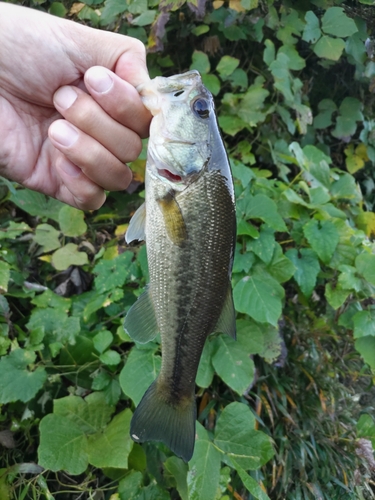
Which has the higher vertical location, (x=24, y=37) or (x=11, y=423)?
(x=24, y=37)

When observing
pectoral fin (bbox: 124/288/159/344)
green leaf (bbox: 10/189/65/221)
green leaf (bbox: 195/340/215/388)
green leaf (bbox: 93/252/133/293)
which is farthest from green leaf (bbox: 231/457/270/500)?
green leaf (bbox: 10/189/65/221)

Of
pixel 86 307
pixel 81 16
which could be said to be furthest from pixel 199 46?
pixel 86 307

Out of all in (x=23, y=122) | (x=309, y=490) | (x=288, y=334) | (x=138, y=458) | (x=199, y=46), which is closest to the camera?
(x=23, y=122)

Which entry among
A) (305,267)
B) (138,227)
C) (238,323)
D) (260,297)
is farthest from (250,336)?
(138,227)

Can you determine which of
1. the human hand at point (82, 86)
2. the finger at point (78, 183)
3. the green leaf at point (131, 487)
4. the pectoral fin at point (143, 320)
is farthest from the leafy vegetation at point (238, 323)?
the human hand at point (82, 86)

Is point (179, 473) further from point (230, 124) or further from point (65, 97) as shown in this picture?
point (230, 124)

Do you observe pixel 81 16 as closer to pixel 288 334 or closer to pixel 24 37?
pixel 24 37
